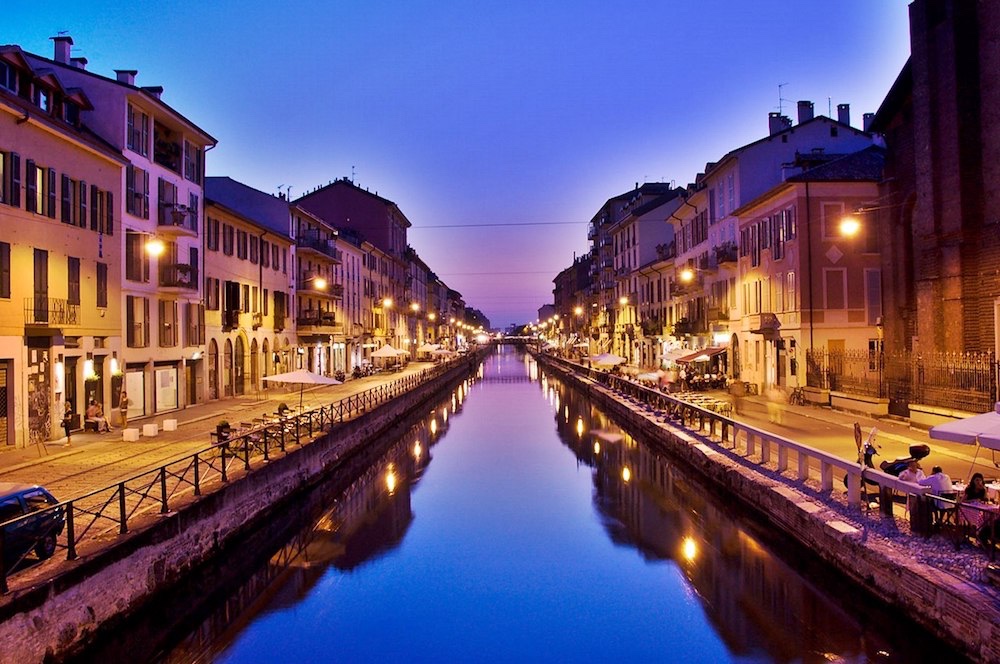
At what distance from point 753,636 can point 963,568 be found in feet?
10.4

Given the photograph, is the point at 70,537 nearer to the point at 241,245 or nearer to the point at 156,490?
the point at 156,490

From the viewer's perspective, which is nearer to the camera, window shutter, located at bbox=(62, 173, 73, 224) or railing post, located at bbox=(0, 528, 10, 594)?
railing post, located at bbox=(0, 528, 10, 594)

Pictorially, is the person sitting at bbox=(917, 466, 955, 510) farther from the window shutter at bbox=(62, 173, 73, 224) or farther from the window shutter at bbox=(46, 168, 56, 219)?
the window shutter at bbox=(62, 173, 73, 224)

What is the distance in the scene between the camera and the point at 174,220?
3062 cm

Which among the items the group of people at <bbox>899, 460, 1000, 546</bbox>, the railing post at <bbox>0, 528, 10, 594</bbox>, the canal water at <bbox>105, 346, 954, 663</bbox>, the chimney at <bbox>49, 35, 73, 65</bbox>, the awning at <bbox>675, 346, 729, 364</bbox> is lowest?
the canal water at <bbox>105, 346, 954, 663</bbox>

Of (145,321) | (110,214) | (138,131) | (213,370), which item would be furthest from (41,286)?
(213,370)

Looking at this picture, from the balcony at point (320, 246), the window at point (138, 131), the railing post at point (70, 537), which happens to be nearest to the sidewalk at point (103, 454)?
the railing post at point (70, 537)

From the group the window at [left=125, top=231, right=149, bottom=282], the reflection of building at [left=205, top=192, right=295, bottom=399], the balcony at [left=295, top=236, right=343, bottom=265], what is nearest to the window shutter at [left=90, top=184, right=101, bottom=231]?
the window at [left=125, top=231, right=149, bottom=282]

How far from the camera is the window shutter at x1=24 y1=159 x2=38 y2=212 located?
69.3 ft

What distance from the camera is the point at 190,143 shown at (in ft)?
111

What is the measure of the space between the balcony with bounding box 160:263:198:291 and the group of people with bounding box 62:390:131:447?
5.60m

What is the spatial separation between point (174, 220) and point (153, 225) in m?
1.06

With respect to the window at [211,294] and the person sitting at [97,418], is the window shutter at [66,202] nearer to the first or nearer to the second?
the person sitting at [97,418]

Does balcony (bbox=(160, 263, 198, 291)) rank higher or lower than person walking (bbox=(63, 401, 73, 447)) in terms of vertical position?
higher
